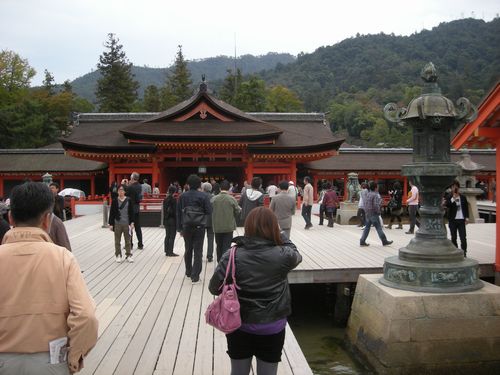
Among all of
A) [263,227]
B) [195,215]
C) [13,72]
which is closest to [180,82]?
[13,72]

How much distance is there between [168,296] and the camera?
6.89 m

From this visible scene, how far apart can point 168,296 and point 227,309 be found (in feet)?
13.4

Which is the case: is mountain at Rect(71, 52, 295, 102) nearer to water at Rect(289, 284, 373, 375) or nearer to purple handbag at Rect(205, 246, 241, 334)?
water at Rect(289, 284, 373, 375)

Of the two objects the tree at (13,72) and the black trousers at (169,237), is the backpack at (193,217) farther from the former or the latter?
the tree at (13,72)

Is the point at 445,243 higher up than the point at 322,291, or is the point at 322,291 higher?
the point at 445,243

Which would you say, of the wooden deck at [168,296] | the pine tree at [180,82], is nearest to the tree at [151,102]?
the pine tree at [180,82]

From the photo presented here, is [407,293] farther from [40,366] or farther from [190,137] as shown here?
[190,137]

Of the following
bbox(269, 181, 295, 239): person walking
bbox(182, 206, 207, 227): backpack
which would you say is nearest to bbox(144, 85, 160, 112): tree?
bbox(269, 181, 295, 239): person walking

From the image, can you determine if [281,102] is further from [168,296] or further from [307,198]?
[168,296]

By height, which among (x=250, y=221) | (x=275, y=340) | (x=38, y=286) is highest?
(x=250, y=221)

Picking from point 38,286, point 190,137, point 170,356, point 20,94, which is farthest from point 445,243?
point 20,94

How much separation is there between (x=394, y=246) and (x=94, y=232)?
8964 millimetres

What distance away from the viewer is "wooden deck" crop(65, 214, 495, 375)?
449 centimetres

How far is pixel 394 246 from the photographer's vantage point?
36.1ft
